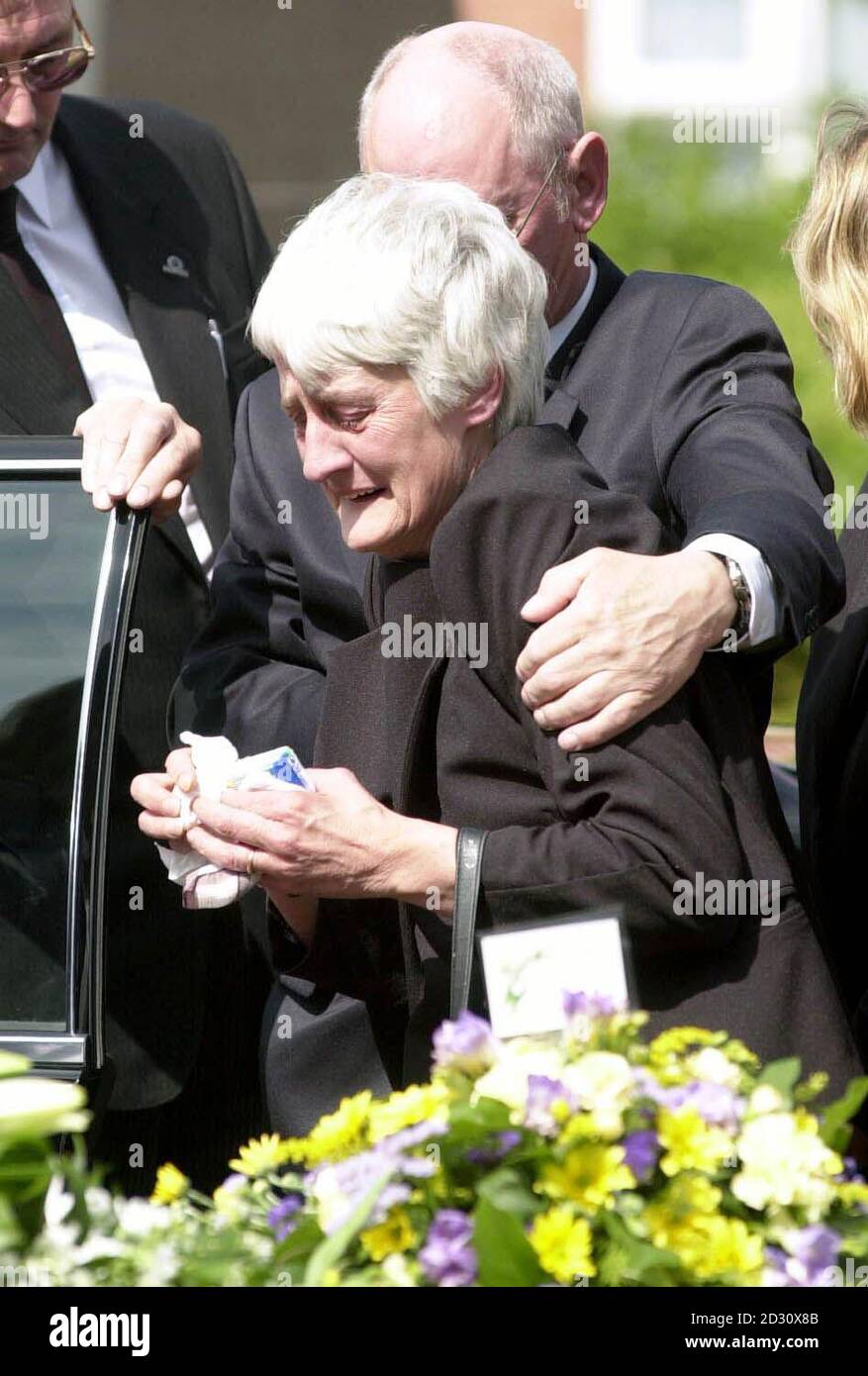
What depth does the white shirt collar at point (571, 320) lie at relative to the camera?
9.00 ft

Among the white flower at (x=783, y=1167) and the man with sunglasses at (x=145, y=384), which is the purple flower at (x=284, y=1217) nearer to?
the white flower at (x=783, y=1167)

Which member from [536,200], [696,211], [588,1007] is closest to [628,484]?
[536,200]

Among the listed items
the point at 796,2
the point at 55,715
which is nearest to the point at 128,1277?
the point at 55,715

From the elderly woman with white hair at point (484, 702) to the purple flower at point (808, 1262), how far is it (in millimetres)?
677

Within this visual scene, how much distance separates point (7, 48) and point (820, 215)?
4.47ft

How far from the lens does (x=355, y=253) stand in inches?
86.5

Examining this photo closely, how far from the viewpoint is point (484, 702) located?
7.31 feet

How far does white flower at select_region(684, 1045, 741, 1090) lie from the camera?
61.6 inches

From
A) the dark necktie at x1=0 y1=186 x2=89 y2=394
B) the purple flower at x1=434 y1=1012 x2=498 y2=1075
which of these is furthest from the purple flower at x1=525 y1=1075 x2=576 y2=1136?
the dark necktie at x1=0 y1=186 x2=89 y2=394

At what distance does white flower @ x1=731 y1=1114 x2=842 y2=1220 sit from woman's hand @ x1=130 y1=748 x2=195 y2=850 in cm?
98

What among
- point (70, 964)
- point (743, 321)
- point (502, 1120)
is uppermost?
point (743, 321)

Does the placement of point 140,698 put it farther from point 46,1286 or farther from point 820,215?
point 46,1286

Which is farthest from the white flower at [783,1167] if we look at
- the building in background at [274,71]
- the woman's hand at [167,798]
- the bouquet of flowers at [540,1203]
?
the building in background at [274,71]
